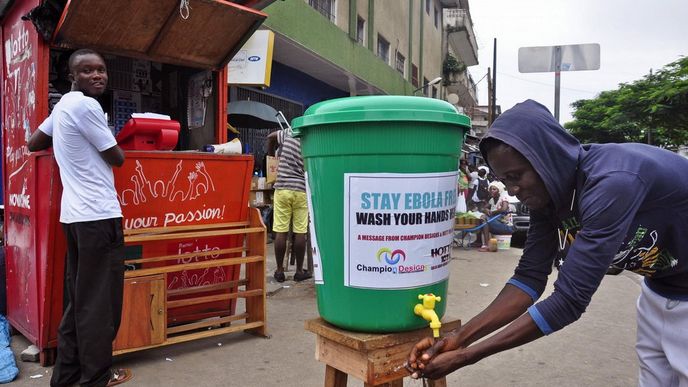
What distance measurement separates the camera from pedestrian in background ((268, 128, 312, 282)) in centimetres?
520

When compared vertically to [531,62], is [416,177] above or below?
below

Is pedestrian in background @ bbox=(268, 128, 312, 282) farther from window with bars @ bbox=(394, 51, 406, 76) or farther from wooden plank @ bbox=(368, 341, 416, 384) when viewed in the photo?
window with bars @ bbox=(394, 51, 406, 76)

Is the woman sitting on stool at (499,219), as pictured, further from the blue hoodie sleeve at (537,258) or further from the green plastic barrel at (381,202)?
the green plastic barrel at (381,202)

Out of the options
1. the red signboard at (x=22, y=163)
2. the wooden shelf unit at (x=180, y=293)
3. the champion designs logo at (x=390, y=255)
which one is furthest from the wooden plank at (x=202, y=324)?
the champion designs logo at (x=390, y=255)

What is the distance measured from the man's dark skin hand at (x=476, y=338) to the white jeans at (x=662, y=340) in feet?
1.58

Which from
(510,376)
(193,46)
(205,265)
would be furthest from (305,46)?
(510,376)

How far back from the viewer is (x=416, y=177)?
5.39 ft

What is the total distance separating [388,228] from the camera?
1.63m

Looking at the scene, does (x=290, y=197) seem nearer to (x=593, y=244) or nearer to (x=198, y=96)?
(x=198, y=96)

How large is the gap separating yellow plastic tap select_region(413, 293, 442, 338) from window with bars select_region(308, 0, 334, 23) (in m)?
10.1

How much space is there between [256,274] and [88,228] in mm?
1328

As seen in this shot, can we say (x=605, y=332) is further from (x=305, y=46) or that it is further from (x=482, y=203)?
(x=305, y=46)

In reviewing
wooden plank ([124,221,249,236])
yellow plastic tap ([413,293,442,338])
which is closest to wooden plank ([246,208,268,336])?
wooden plank ([124,221,249,236])

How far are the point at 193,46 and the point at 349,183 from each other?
272cm
